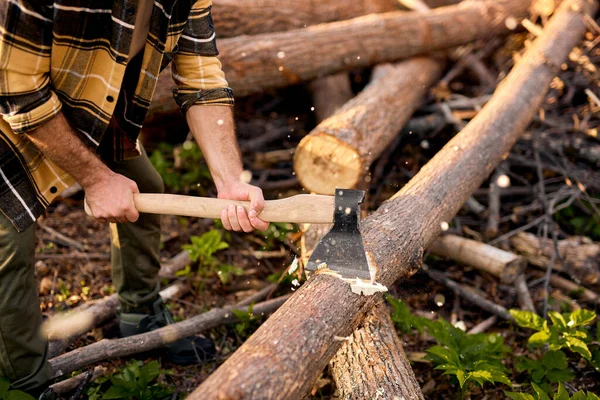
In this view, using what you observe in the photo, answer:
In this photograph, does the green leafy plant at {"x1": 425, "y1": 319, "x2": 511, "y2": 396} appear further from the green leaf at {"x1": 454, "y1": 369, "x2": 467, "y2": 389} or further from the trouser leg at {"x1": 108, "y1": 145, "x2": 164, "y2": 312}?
the trouser leg at {"x1": 108, "y1": 145, "x2": 164, "y2": 312}

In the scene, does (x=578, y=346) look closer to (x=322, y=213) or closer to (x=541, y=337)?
(x=541, y=337)

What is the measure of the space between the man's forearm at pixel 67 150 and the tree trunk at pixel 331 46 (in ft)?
Answer: 6.29

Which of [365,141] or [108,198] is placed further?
[365,141]

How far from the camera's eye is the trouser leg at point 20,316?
2.19m

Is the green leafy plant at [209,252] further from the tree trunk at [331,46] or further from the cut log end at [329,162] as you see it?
the tree trunk at [331,46]

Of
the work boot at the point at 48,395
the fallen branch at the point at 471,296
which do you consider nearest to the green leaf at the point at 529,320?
the fallen branch at the point at 471,296

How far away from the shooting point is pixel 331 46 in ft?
15.0

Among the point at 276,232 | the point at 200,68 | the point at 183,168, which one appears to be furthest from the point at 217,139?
the point at 183,168

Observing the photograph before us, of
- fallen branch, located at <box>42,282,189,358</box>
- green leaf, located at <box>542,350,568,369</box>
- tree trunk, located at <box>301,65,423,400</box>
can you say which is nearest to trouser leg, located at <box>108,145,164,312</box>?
fallen branch, located at <box>42,282,189,358</box>

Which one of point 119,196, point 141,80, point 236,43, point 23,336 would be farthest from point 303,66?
point 23,336

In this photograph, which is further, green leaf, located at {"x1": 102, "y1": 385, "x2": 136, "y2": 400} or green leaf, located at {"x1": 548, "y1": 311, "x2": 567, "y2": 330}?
green leaf, located at {"x1": 548, "y1": 311, "x2": 567, "y2": 330}

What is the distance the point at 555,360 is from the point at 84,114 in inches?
98.5

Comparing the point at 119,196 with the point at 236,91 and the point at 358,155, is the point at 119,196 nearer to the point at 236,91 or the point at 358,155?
the point at 358,155

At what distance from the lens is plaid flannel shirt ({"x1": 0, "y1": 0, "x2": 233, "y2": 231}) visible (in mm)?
1849
